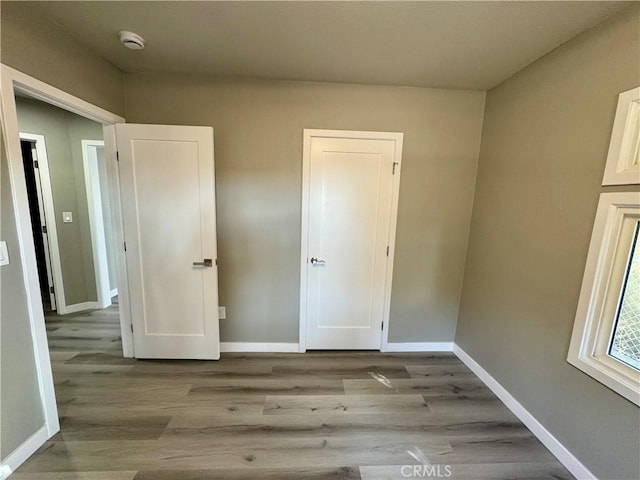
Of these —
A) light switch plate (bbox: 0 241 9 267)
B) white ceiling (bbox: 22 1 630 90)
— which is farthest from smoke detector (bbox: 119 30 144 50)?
light switch plate (bbox: 0 241 9 267)

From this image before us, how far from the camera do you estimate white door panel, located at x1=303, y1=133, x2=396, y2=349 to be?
235 cm

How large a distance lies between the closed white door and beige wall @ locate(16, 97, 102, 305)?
1647 millimetres

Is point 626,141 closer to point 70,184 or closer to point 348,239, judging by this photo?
point 348,239

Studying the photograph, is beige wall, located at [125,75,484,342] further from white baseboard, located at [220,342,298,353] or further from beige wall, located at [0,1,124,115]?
beige wall, located at [0,1,124,115]

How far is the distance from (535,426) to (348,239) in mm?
1823

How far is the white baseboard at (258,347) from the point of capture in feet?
8.46

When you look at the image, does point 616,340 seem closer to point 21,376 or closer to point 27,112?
point 21,376

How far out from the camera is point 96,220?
3332mm

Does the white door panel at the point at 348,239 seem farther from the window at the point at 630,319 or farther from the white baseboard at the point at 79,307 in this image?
the white baseboard at the point at 79,307

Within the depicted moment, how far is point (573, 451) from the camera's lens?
1516mm

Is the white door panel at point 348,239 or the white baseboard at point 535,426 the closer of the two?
the white baseboard at point 535,426

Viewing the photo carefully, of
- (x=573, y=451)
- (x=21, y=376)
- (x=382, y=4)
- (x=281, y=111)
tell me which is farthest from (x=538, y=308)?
(x=21, y=376)

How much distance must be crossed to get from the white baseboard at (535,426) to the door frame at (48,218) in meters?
4.54

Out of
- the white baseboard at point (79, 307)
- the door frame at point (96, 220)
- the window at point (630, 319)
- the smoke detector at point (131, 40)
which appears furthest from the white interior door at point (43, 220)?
the window at point (630, 319)
